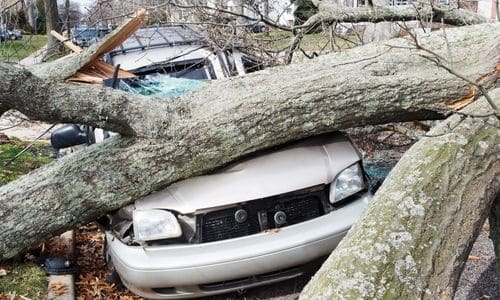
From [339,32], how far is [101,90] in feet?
14.0

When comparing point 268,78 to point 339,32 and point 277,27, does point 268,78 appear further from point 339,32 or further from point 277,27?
point 339,32

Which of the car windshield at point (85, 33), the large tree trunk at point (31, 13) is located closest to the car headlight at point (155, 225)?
the large tree trunk at point (31, 13)

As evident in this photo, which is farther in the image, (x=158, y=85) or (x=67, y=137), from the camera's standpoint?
(x=158, y=85)

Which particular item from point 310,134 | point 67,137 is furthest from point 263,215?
point 67,137

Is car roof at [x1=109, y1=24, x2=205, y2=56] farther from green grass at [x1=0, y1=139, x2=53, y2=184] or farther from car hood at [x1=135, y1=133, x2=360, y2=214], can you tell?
car hood at [x1=135, y1=133, x2=360, y2=214]

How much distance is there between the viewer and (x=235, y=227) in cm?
362

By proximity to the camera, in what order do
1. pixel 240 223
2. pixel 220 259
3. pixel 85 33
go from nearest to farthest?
pixel 220 259, pixel 240 223, pixel 85 33

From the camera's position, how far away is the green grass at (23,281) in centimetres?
376

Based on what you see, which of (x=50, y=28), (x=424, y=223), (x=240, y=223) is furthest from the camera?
(x=50, y=28)

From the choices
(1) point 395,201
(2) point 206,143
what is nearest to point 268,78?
(2) point 206,143

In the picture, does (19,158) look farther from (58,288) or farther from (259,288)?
(259,288)

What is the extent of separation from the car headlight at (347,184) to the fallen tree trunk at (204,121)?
1.22 feet

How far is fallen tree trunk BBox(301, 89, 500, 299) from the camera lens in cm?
238

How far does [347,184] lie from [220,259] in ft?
3.47
